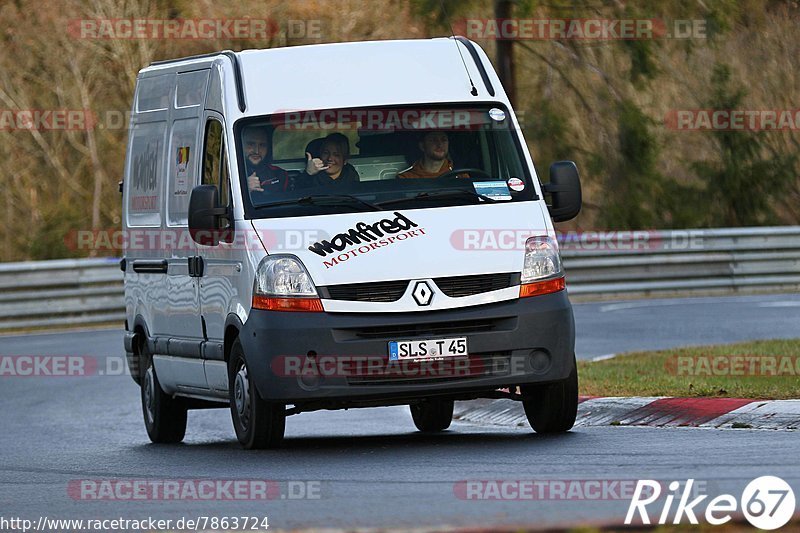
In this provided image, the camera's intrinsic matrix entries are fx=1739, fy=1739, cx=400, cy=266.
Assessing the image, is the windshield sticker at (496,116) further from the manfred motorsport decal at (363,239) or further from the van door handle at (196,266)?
the van door handle at (196,266)

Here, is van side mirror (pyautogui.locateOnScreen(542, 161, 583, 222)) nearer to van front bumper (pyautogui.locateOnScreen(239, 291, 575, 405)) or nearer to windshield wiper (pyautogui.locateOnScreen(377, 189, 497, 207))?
windshield wiper (pyautogui.locateOnScreen(377, 189, 497, 207))

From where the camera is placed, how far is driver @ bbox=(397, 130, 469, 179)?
1102 cm

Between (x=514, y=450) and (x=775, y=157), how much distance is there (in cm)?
2340

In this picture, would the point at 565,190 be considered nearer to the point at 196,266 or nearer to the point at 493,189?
the point at 493,189

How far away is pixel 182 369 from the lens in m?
12.4

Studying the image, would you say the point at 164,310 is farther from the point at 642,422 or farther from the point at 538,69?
the point at 538,69

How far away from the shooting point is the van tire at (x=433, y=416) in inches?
508

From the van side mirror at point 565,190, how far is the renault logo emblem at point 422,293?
1.30 metres

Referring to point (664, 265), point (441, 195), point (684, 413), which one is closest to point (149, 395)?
point (441, 195)

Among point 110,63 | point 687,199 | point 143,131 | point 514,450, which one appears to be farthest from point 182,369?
point 110,63

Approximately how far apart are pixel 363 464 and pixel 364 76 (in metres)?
2.94

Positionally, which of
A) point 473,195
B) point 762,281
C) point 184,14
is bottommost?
point 762,281

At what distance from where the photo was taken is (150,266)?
42.8 feet

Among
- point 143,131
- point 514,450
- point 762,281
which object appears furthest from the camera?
point 762,281
